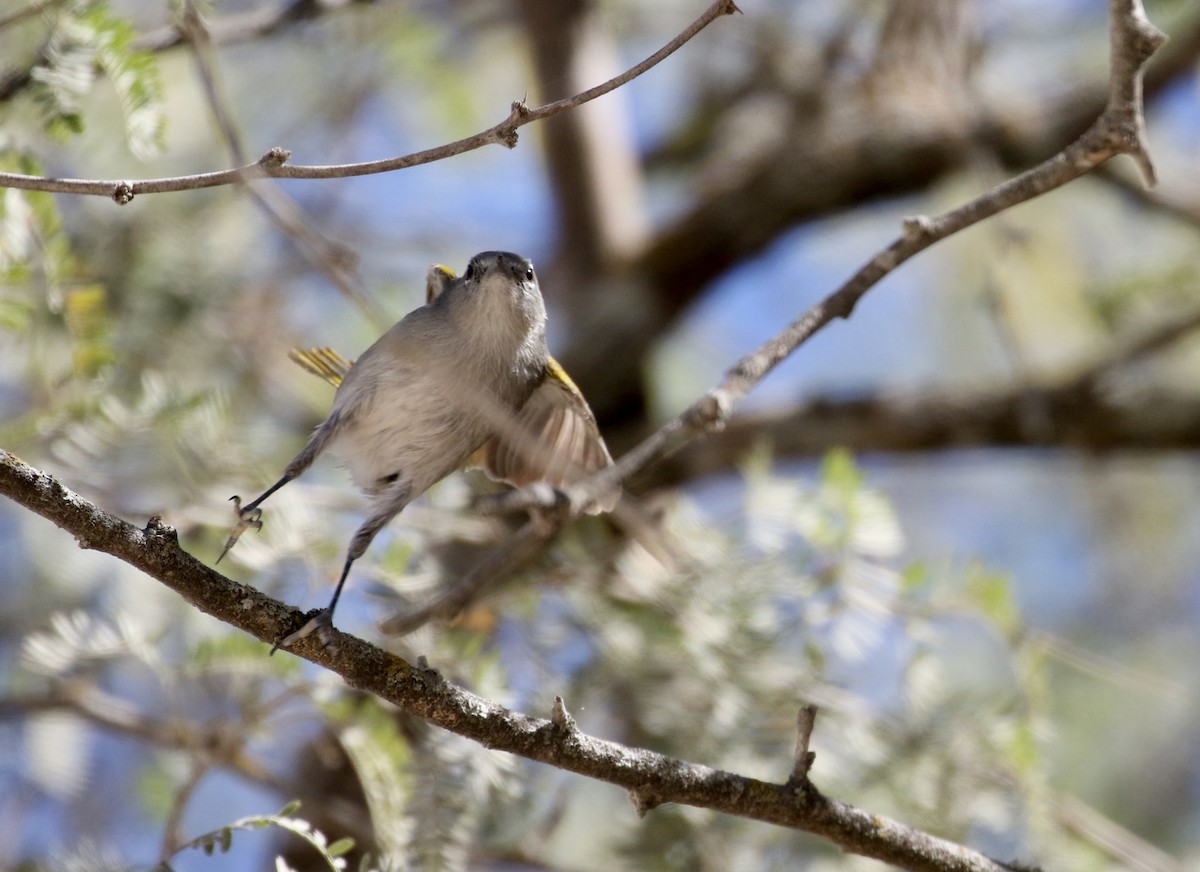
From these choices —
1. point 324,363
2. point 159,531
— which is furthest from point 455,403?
point 159,531

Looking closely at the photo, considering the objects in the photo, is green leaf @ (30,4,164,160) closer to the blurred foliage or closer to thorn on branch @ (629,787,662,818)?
the blurred foliage

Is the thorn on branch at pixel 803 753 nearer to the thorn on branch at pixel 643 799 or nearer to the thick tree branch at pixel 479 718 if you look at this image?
the thick tree branch at pixel 479 718

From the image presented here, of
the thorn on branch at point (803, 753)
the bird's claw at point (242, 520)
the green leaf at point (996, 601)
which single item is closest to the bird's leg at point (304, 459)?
the bird's claw at point (242, 520)

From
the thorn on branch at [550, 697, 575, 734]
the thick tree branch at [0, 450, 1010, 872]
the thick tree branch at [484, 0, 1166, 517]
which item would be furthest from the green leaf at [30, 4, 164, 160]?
the thorn on branch at [550, 697, 575, 734]

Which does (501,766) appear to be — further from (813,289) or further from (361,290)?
(813,289)

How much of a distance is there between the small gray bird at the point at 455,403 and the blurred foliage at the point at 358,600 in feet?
1.01

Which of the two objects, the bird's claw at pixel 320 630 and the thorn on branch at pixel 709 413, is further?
the thorn on branch at pixel 709 413

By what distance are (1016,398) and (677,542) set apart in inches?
64.8

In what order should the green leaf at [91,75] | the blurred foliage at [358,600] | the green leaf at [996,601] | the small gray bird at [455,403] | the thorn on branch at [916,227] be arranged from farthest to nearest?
1. the green leaf at [996,601]
2. the blurred foliage at [358,600]
3. the small gray bird at [455,403]
4. the green leaf at [91,75]
5. the thorn on branch at [916,227]

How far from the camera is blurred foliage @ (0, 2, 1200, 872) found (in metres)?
2.39

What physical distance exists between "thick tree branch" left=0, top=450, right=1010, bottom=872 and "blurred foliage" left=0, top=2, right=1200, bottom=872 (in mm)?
288

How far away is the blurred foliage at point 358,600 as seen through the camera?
2395mm

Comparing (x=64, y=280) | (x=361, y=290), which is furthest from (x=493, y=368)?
(x=64, y=280)

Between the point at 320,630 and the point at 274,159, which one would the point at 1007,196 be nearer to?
the point at 274,159
